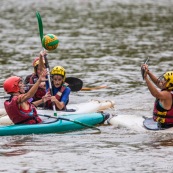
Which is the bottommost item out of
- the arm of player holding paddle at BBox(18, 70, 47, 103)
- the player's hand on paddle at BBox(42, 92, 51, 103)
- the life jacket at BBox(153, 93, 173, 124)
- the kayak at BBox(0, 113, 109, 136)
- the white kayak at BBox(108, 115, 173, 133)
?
the white kayak at BBox(108, 115, 173, 133)

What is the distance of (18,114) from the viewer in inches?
540

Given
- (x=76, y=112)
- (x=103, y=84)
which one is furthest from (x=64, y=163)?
(x=103, y=84)

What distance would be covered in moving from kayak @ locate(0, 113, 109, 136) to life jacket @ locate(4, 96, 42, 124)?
0.15 metres

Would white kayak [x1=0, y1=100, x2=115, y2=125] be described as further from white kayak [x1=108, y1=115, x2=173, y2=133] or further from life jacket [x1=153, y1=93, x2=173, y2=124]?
life jacket [x1=153, y1=93, x2=173, y2=124]

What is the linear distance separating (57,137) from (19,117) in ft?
2.66

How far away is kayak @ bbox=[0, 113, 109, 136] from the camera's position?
13.7 m

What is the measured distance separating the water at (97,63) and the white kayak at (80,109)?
26cm

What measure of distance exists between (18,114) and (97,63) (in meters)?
11.4

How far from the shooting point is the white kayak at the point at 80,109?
15.1 meters

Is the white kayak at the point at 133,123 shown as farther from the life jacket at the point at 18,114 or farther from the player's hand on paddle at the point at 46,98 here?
the life jacket at the point at 18,114

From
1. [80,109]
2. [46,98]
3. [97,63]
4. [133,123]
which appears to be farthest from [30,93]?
[97,63]

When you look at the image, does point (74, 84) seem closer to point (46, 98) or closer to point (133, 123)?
point (46, 98)

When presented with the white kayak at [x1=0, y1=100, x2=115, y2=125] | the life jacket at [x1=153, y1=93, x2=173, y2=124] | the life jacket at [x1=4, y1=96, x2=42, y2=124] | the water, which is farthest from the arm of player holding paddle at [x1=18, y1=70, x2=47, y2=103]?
the life jacket at [x1=153, y1=93, x2=173, y2=124]

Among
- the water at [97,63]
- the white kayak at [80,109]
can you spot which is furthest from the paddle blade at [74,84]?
the white kayak at [80,109]
